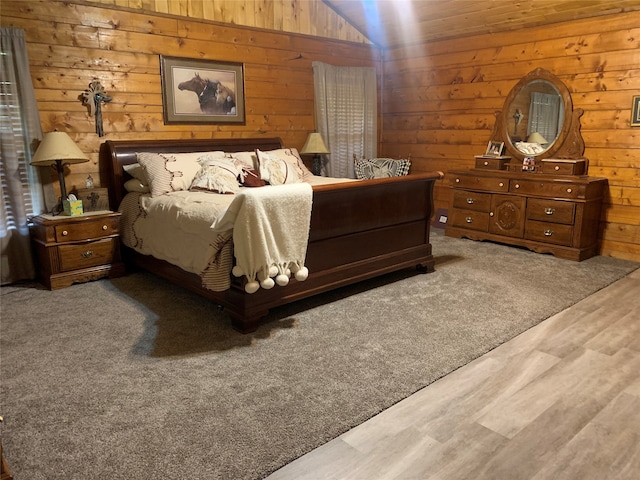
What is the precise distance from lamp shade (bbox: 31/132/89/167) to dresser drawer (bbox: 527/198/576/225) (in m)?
3.92

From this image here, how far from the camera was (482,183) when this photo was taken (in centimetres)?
505

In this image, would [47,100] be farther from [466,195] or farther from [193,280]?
[466,195]

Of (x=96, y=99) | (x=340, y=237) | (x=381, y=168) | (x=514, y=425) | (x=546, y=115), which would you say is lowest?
(x=514, y=425)

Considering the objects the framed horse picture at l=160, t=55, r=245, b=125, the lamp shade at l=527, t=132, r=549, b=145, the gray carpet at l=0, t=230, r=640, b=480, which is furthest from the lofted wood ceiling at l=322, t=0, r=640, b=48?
the gray carpet at l=0, t=230, r=640, b=480

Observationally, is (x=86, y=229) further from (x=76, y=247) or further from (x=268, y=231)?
(x=268, y=231)

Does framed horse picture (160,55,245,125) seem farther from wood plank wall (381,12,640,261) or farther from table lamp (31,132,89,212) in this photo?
wood plank wall (381,12,640,261)

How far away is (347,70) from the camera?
233 inches

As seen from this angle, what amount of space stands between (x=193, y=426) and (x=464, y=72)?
4881 mm

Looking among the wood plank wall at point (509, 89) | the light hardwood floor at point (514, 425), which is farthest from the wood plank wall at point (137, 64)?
the light hardwood floor at point (514, 425)

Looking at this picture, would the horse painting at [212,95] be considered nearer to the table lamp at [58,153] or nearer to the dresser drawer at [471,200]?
the table lamp at [58,153]

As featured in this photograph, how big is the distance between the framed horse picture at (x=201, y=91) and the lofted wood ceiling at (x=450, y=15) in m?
1.60

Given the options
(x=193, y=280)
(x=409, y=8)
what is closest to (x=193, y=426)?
(x=193, y=280)

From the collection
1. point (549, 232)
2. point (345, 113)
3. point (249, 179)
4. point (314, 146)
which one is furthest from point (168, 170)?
point (549, 232)

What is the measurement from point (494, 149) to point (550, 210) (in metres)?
1.07
